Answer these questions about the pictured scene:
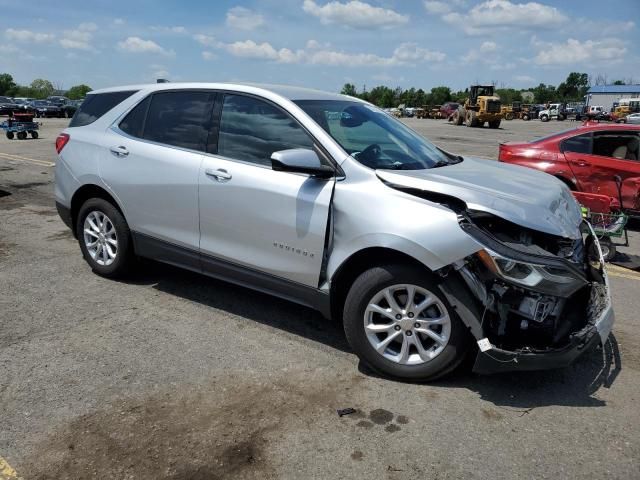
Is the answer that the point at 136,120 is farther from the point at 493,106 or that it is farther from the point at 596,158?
the point at 493,106

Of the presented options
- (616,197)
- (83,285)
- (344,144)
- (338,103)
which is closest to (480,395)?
(344,144)

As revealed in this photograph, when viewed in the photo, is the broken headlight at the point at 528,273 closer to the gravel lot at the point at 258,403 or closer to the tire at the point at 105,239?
the gravel lot at the point at 258,403

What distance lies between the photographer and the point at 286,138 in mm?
3973

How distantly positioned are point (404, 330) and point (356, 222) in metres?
0.74

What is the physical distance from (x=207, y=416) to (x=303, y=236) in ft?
4.28

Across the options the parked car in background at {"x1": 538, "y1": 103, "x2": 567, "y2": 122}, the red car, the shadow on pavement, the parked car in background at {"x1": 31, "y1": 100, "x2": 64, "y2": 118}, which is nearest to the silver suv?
the shadow on pavement

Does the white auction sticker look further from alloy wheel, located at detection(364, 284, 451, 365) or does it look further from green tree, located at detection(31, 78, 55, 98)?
green tree, located at detection(31, 78, 55, 98)

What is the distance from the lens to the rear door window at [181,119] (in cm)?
439

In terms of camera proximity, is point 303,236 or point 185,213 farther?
point 185,213

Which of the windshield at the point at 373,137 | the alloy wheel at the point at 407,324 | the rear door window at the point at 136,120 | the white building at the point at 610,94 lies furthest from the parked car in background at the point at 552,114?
the alloy wheel at the point at 407,324

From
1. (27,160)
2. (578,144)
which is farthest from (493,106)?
(578,144)

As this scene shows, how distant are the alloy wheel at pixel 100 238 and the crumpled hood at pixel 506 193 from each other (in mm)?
2741

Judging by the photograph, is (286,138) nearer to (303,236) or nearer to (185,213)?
(303,236)

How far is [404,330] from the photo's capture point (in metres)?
3.45
